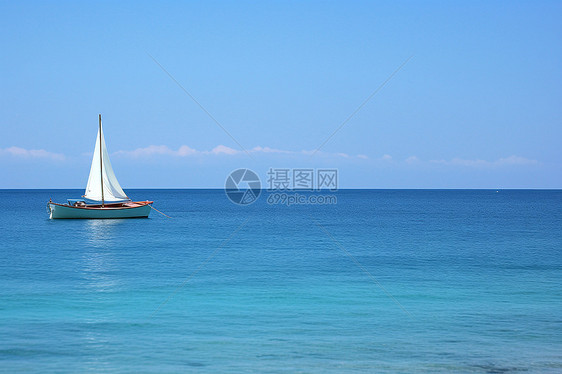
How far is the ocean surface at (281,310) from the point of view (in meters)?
13.9

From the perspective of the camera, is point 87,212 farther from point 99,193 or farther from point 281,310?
point 281,310

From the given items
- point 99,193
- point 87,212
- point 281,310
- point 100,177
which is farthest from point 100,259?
point 87,212

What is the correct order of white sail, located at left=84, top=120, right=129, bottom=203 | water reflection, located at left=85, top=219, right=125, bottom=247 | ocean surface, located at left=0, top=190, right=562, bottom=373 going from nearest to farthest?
ocean surface, located at left=0, top=190, right=562, bottom=373
water reflection, located at left=85, top=219, right=125, bottom=247
white sail, located at left=84, top=120, right=129, bottom=203

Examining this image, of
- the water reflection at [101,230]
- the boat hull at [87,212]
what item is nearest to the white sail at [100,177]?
the boat hull at [87,212]

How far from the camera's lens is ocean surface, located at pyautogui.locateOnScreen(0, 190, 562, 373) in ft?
45.6

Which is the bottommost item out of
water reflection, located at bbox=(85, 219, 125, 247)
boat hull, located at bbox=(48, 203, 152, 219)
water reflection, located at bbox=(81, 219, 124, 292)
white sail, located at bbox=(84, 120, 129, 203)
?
water reflection, located at bbox=(81, 219, 124, 292)

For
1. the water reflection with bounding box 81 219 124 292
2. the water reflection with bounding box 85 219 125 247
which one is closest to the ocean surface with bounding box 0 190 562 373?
the water reflection with bounding box 81 219 124 292

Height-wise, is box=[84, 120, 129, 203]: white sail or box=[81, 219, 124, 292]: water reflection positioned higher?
box=[84, 120, 129, 203]: white sail

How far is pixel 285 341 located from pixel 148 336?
4.02 metres

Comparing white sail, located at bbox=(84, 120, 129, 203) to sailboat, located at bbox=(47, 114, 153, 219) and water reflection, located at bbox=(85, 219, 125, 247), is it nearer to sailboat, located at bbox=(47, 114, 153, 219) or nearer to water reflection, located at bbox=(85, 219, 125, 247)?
sailboat, located at bbox=(47, 114, 153, 219)

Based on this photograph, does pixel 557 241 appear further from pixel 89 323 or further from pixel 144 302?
pixel 89 323

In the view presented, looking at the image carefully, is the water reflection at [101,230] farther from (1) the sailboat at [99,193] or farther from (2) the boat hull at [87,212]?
(1) the sailboat at [99,193]

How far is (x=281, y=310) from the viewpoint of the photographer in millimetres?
19578

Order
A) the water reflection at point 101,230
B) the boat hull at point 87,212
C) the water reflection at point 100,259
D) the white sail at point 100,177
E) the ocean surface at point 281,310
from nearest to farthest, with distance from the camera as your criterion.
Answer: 1. the ocean surface at point 281,310
2. the water reflection at point 100,259
3. the water reflection at point 101,230
4. the white sail at point 100,177
5. the boat hull at point 87,212
